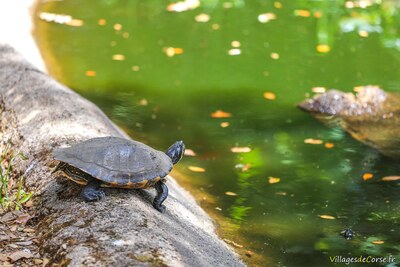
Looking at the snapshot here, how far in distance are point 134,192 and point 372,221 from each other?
2.57 meters

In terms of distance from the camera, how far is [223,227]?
6.28 meters

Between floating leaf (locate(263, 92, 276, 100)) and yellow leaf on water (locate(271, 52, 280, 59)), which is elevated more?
floating leaf (locate(263, 92, 276, 100))

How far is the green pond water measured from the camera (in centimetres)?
643

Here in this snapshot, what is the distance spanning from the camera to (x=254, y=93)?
9.76m

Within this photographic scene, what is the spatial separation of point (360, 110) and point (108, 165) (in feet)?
17.2

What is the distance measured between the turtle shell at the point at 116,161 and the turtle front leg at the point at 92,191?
75mm

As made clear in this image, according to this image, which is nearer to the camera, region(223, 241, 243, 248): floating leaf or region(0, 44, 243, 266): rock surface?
region(0, 44, 243, 266): rock surface

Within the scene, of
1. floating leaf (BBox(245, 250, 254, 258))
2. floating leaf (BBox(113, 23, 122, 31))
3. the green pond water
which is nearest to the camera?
floating leaf (BBox(245, 250, 254, 258))

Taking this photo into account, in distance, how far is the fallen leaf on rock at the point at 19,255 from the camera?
14.7 feet

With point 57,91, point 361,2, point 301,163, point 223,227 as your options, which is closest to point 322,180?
point 301,163

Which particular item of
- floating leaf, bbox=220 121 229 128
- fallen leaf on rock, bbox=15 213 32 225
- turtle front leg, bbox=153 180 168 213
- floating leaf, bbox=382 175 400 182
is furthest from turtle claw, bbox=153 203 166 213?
floating leaf, bbox=220 121 229 128

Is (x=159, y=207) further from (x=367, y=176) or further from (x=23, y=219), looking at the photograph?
(x=367, y=176)

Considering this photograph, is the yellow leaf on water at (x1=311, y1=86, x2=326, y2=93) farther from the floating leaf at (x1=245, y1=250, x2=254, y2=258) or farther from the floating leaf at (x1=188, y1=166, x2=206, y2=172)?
the floating leaf at (x1=245, y1=250, x2=254, y2=258)

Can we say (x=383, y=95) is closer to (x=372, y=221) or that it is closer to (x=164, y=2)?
(x=372, y=221)
